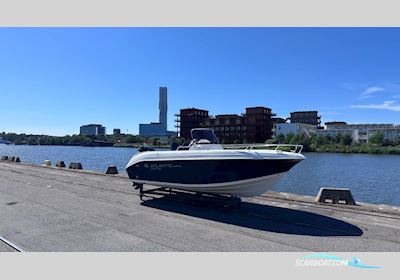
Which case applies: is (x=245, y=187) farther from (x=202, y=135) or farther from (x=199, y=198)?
(x=202, y=135)

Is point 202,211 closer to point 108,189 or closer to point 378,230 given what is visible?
point 378,230

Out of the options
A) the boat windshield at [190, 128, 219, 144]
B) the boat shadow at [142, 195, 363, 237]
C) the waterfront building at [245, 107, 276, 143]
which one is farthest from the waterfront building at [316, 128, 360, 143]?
the boat shadow at [142, 195, 363, 237]

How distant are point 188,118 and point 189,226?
10110 cm

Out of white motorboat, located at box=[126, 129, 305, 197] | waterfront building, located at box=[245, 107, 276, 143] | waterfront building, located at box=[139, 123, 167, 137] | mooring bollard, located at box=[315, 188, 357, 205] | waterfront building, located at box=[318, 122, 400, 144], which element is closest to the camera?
white motorboat, located at box=[126, 129, 305, 197]

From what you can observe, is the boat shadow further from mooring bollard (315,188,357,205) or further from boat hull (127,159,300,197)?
mooring bollard (315,188,357,205)

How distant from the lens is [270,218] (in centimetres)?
805

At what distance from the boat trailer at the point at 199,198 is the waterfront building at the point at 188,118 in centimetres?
9267

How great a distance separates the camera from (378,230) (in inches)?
273

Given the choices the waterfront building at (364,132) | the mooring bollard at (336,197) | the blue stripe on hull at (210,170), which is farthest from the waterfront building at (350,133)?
the blue stripe on hull at (210,170)

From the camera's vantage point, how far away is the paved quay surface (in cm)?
600

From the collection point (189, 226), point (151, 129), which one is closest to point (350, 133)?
point (151, 129)

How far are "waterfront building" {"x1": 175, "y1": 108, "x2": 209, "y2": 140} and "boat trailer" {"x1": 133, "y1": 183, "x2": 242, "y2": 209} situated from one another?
304 ft
